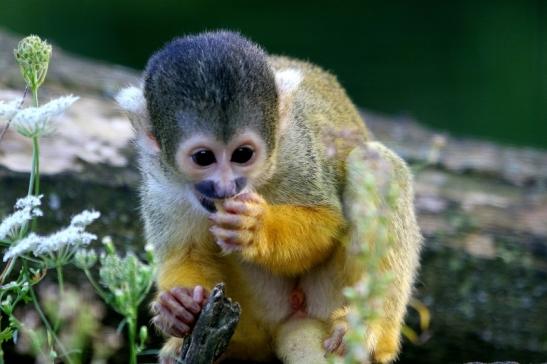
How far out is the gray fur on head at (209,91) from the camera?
3.63m

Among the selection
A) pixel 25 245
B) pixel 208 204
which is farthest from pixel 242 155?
pixel 25 245

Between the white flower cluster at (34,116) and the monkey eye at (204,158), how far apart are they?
1.96ft

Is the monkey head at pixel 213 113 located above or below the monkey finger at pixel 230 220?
above

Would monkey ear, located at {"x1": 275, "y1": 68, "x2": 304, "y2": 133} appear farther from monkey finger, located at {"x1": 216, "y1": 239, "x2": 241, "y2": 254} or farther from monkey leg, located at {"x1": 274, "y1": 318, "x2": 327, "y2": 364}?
monkey leg, located at {"x1": 274, "y1": 318, "x2": 327, "y2": 364}

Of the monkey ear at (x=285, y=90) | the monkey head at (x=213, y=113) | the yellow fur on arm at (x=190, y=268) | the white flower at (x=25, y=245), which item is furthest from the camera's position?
the yellow fur on arm at (x=190, y=268)

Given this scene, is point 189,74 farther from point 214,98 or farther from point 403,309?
point 403,309

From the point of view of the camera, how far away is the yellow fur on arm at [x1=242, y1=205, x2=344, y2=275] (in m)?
3.84

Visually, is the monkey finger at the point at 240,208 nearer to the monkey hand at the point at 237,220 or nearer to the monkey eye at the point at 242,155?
the monkey hand at the point at 237,220

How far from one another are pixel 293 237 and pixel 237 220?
32 centimetres

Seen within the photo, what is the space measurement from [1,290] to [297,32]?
9.90 m

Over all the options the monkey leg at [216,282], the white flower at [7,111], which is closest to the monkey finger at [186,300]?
the monkey leg at [216,282]

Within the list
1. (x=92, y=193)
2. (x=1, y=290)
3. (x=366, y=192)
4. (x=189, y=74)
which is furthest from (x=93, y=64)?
(x=366, y=192)

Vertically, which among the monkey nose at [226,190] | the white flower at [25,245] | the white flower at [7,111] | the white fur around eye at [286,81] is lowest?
the monkey nose at [226,190]

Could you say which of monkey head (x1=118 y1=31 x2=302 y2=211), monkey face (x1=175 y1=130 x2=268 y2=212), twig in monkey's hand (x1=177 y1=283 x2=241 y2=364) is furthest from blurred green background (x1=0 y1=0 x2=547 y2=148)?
twig in monkey's hand (x1=177 y1=283 x2=241 y2=364)
